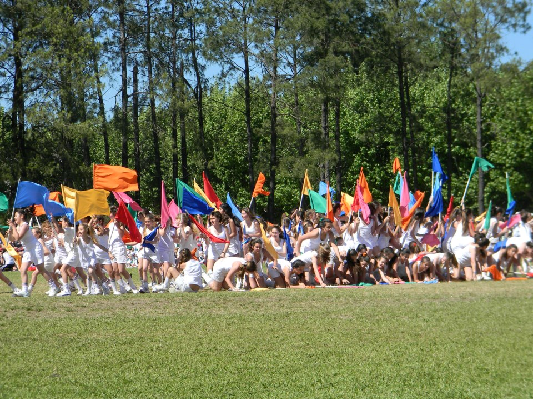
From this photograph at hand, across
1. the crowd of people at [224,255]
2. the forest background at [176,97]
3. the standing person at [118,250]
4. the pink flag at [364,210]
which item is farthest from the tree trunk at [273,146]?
the standing person at [118,250]

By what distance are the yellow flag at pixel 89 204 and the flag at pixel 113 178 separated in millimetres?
1823

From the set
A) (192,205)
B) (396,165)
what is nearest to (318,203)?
(192,205)

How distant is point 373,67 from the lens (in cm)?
390

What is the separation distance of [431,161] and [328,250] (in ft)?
43.7

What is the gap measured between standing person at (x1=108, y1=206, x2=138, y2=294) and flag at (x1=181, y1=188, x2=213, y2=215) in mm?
2189

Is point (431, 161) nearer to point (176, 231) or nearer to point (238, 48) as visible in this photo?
point (176, 231)

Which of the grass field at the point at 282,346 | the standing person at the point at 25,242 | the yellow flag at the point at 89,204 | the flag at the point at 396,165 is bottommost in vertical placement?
the grass field at the point at 282,346

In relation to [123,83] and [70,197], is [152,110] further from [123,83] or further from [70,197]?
[70,197]

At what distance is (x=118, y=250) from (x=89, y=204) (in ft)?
4.13

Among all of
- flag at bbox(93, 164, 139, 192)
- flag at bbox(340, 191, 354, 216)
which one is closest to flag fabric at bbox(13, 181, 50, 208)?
flag at bbox(93, 164, 139, 192)

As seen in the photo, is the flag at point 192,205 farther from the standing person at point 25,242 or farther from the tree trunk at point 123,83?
the tree trunk at point 123,83

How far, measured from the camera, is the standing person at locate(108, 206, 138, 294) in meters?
15.5

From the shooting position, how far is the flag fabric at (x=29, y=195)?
16922mm

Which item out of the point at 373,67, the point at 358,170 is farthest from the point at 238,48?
the point at 373,67
